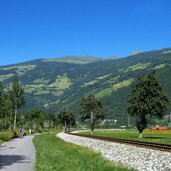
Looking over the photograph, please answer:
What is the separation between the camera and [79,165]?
27.6m

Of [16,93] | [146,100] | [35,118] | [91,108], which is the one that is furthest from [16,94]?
[35,118]

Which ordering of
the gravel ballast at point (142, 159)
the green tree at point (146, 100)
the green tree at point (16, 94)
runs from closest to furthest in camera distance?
1. the gravel ballast at point (142, 159)
2. the green tree at point (146, 100)
3. the green tree at point (16, 94)

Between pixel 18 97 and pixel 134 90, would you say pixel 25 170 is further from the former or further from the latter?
pixel 18 97

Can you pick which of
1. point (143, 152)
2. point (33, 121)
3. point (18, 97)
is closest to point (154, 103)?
point (18, 97)

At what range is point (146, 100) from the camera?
8050 centimetres

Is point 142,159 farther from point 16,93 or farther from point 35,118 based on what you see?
point 35,118

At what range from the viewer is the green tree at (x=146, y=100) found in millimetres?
80188

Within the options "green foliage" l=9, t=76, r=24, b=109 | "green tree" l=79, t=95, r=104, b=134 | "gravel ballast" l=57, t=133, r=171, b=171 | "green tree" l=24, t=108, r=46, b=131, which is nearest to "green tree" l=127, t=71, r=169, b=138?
"green foliage" l=9, t=76, r=24, b=109

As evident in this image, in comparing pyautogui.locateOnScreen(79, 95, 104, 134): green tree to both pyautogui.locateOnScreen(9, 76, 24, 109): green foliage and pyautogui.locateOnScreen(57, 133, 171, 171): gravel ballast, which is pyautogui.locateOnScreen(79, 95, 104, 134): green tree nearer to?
pyautogui.locateOnScreen(9, 76, 24, 109): green foliage

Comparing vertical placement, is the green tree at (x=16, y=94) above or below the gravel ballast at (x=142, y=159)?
above

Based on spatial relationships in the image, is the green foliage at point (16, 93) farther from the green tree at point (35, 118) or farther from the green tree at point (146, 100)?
the green tree at point (35, 118)

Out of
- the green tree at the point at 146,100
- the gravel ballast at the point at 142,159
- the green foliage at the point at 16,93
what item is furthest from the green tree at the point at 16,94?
the gravel ballast at the point at 142,159

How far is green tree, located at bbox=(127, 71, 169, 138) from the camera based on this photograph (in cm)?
8019

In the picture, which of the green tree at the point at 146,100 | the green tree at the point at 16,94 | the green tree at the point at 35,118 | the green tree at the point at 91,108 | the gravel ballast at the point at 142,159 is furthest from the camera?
the green tree at the point at 35,118
